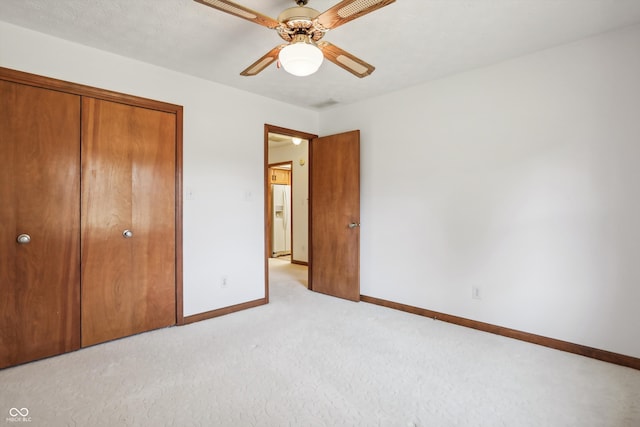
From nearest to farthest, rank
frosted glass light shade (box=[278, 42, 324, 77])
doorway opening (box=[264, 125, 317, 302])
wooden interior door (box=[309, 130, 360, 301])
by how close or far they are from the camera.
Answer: frosted glass light shade (box=[278, 42, 324, 77]) < wooden interior door (box=[309, 130, 360, 301]) < doorway opening (box=[264, 125, 317, 302])

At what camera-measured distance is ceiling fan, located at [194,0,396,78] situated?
5.26 ft

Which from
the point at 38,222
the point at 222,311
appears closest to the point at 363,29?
the point at 38,222

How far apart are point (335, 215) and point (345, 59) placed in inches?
90.4

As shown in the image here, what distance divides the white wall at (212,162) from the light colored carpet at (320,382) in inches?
23.5

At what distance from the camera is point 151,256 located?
9.75 feet

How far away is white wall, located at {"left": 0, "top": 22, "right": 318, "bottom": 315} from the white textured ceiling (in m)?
0.14

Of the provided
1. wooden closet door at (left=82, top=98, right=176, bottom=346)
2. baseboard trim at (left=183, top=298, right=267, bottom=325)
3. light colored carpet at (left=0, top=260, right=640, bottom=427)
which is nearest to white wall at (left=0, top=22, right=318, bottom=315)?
baseboard trim at (left=183, top=298, right=267, bottom=325)

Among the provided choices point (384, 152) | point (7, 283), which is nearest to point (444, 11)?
point (384, 152)

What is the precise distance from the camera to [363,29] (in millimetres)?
2342

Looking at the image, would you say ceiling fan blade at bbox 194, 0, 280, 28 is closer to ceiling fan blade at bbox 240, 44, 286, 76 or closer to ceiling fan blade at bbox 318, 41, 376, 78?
ceiling fan blade at bbox 240, 44, 286, 76

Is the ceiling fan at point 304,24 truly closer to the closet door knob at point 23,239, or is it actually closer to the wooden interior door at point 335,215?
the wooden interior door at point 335,215

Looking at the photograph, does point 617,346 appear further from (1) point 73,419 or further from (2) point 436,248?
(1) point 73,419

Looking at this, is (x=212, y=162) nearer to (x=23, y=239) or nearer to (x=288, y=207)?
(x=23, y=239)

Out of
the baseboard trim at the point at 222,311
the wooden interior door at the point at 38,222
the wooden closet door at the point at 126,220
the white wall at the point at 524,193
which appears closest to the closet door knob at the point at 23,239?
the wooden interior door at the point at 38,222
